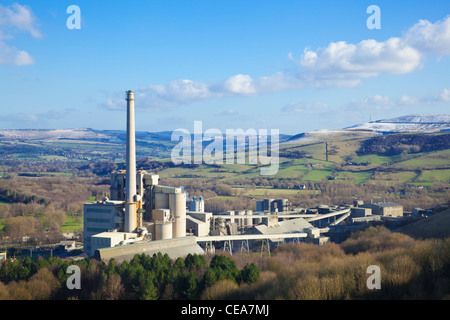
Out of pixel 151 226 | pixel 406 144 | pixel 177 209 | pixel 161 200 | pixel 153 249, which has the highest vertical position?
pixel 406 144

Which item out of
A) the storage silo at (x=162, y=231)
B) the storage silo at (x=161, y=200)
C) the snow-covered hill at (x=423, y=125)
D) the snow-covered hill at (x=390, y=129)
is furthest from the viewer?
the snow-covered hill at (x=390, y=129)

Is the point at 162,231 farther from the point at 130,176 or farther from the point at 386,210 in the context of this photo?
the point at 386,210

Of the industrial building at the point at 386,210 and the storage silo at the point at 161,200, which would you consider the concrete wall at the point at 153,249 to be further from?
the industrial building at the point at 386,210

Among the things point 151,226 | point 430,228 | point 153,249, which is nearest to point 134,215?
point 151,226

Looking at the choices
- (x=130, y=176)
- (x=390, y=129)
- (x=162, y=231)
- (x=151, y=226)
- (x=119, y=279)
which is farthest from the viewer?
(x=390, y=129)

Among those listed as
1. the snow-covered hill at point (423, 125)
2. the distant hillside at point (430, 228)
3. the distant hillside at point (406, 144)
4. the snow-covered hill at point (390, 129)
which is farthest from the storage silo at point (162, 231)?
the snow-covered hill at point (423, 125)

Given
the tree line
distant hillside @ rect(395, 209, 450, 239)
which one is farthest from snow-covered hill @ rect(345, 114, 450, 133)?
the tree line
